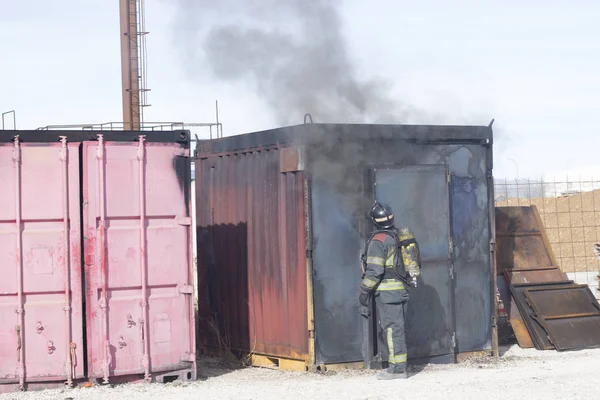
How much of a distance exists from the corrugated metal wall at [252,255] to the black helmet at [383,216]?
87 cm

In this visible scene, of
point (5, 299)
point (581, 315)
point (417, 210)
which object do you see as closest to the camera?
point (5, 299)

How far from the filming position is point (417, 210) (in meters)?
10.2

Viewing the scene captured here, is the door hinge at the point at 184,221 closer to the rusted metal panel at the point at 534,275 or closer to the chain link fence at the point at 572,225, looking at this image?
the rusted metal panel at the point at 534,275

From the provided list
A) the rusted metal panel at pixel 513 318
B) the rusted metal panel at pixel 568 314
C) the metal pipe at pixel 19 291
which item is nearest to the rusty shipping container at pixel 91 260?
the metal pipe at pixel 19 291

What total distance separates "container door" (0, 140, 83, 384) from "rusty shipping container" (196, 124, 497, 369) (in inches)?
100

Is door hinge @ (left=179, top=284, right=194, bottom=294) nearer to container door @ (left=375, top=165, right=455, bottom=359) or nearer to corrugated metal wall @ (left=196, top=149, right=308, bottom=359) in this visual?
corrugated metal wall @ (left=196, top=149, right=308, bottom=359)

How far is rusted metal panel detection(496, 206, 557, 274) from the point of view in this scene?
40.5 ft

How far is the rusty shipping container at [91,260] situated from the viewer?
8.63 metres

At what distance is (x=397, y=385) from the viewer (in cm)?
886

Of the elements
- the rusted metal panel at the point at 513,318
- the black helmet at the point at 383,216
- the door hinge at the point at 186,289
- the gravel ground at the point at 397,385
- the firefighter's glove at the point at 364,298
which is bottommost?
the gravel ground at the point at 397,385

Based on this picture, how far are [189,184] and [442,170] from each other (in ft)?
10.7

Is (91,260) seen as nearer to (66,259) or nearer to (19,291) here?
(66,259)

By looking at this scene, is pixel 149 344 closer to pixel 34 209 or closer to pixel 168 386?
pixel 168 386

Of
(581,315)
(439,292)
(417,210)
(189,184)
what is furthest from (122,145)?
(581,315)
